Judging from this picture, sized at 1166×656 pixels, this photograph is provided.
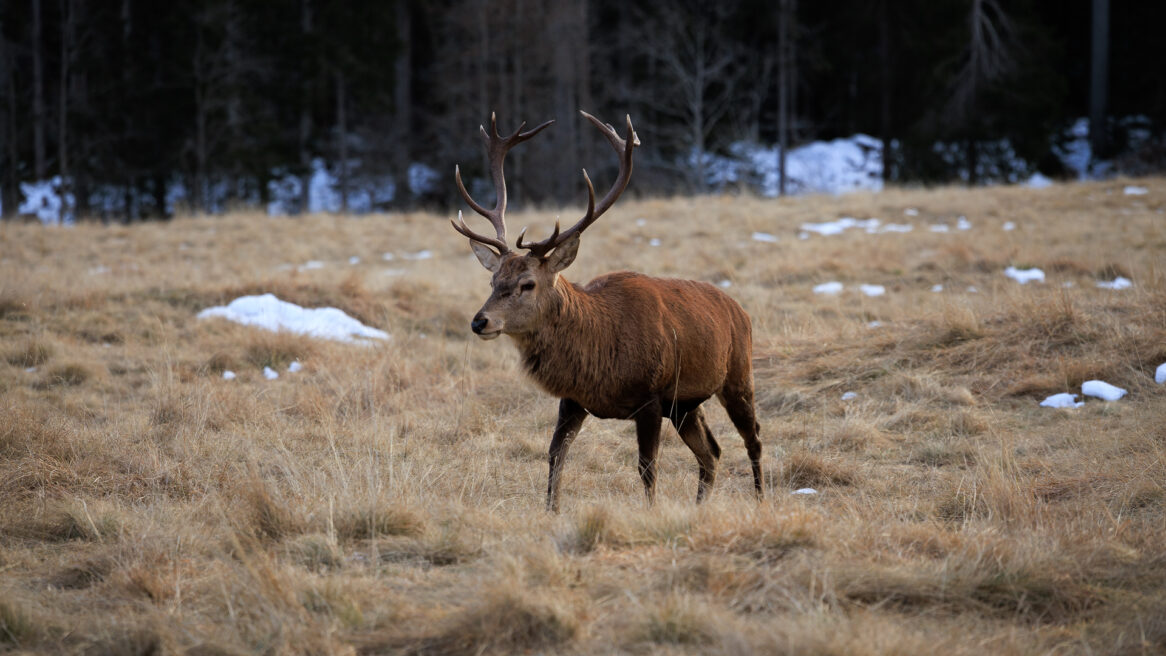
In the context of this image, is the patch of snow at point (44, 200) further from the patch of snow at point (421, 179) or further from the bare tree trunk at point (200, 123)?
the patch of snow at point (421, 179)

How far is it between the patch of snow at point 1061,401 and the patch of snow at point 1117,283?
160 inches

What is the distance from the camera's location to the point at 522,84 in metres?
30.6

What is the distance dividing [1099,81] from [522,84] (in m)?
17.1

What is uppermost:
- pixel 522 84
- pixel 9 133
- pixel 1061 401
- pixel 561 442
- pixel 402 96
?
pixel 522 84

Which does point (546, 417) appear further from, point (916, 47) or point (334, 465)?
point (916, 47)

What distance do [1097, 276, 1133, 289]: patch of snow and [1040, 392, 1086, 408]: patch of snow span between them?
405cm

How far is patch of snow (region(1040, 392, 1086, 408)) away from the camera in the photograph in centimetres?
753

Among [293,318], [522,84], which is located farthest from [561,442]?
[522,84]

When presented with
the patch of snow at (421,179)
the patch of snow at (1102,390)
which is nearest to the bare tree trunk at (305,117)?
the patch of snow at (421,179)

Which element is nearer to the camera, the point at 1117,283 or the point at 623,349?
the point at 623,349

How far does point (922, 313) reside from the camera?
9.91 meters

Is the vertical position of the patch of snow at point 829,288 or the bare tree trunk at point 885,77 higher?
the bare tree trunk at point 885,77

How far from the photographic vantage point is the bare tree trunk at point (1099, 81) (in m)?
27.6

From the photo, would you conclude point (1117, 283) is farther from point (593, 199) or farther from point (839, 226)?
point (593, 199)
